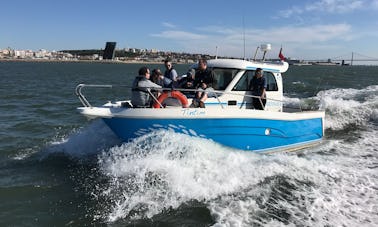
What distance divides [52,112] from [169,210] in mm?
11573

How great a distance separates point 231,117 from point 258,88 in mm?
1575

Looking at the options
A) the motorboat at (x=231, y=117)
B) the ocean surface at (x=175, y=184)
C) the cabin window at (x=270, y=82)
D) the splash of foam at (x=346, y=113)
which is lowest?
the ocean surface at (x=175, y=184)

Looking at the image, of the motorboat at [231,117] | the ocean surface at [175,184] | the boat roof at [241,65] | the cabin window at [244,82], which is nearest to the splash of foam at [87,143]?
the ocean surface at [175,184]

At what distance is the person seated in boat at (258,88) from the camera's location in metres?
9.69

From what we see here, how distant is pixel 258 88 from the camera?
980 cm

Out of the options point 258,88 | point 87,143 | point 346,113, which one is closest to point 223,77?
point 258,88

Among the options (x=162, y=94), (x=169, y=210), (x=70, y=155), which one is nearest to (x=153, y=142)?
(x=162, y=94)

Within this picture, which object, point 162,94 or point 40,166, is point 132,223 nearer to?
point 162,94

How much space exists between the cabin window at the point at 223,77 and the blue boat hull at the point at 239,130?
128 centimetres

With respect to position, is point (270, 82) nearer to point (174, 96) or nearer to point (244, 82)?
point (244, 82)

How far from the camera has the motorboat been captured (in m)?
7.93

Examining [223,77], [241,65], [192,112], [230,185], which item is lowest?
[230,185]

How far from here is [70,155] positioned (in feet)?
32.1

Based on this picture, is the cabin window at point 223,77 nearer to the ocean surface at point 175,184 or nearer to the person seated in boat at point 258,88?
the person seated in boat at point 258,88
